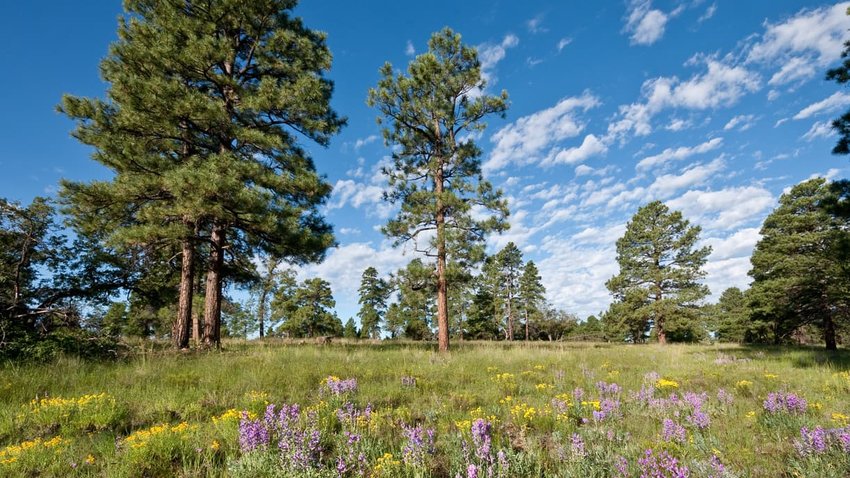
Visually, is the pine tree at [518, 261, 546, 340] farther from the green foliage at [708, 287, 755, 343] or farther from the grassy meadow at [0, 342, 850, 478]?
the grassy meadow at [0, 342, 850, 478]

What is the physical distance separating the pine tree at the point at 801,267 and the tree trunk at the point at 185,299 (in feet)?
96.2

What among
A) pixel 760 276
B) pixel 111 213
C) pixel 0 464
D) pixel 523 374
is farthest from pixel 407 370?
pixel 760 276

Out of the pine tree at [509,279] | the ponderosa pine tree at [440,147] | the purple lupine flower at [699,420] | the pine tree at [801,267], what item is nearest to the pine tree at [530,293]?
the pine tree at [509,279]

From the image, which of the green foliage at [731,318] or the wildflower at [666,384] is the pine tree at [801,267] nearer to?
the green foliage at [731,318]

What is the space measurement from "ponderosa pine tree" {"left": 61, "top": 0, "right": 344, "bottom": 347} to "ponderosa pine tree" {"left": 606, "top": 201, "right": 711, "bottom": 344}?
101ft

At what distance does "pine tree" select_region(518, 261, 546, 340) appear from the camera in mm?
49531

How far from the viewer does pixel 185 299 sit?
10883 mm

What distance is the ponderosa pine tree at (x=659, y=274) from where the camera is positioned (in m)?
30.5

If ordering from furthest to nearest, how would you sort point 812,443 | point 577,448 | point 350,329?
point 350,329
point 812,443
point 577,448

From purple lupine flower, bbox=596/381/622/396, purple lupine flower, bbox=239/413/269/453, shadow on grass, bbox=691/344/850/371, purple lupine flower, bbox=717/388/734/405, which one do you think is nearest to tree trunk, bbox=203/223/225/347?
purple lupine flower, bbox=239/413/269/453

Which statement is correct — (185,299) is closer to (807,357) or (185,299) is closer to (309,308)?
(807,357)

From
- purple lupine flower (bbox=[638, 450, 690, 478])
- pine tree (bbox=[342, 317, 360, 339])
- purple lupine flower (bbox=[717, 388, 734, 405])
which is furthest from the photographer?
pine tree (bbox=[342, 317, 360, 339])

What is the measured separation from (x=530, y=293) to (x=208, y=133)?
148 feet

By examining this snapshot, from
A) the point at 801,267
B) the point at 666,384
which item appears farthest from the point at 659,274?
the point at 666,384
